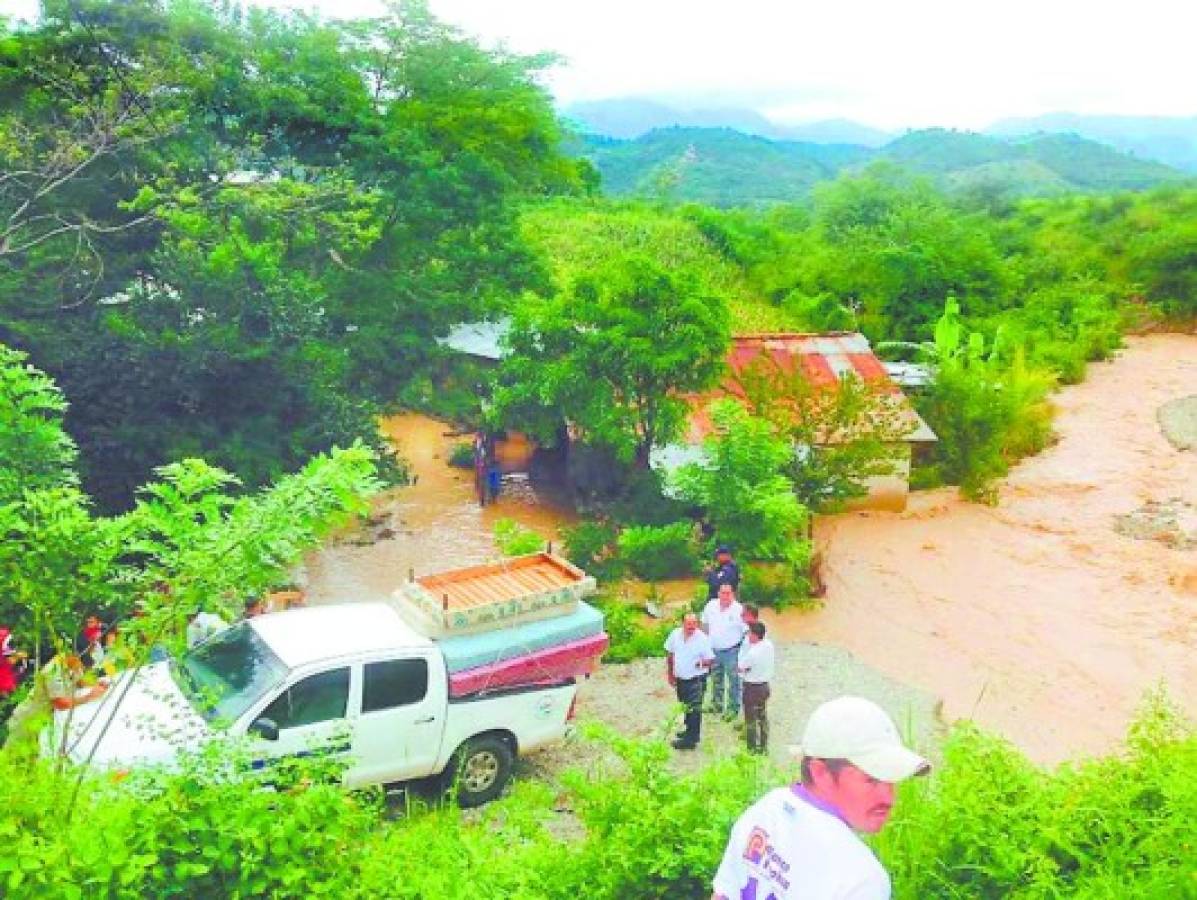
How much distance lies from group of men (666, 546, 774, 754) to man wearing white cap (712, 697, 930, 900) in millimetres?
5640

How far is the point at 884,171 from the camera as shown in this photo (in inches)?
1812

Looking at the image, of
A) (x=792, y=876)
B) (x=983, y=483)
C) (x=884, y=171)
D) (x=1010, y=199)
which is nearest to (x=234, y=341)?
(x=792, y=876)

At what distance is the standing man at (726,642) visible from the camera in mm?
9648

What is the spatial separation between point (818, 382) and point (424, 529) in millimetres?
6993

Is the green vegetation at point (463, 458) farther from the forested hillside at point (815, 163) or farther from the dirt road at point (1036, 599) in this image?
the forested hillside at point (815, 163)

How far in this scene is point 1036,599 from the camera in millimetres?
15586

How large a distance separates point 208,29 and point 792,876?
14899 millimetres

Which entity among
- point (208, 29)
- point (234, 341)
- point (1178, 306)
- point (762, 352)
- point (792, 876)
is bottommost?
point (1178, 306)

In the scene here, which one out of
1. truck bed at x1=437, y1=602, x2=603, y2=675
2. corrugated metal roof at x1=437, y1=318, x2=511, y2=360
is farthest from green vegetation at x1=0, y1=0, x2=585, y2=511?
truck bed at x1=437, y1=602, x2=603, y2=675

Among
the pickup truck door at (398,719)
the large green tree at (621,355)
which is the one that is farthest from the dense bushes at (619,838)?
the large green tree at (621,355)

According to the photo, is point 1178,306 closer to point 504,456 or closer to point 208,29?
point 504,456

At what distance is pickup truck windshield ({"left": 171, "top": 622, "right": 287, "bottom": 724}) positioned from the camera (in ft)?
24.6

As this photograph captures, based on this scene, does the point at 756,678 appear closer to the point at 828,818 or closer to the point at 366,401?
the point at 828,818

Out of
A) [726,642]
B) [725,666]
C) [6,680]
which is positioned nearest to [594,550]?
[725,666]
